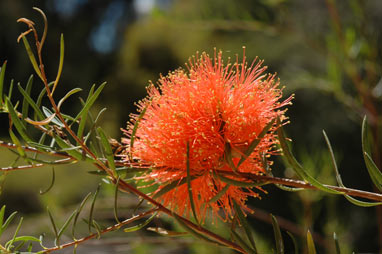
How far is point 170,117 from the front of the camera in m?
0.26

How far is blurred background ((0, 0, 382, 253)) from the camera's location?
A: 63cm

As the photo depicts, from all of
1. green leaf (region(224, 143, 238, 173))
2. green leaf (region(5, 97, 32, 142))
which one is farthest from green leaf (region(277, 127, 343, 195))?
green leaf (region(5, 97, 32, 142))

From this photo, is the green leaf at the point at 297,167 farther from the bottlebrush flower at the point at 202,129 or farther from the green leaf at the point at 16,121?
the green leaf at the point at 16,121

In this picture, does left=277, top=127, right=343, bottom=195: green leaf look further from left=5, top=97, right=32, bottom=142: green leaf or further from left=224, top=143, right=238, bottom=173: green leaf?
left=5, top=97, right=32, bottom=142: green leaf

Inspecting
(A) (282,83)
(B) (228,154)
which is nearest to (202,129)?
(B) (228,154)

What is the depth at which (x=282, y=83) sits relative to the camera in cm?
100

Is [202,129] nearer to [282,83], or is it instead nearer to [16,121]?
[16,121]

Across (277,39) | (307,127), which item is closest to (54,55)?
(277,39)

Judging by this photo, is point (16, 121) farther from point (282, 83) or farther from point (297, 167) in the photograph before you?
Answer: point (282, 83)

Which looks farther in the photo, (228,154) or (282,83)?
(282,83)

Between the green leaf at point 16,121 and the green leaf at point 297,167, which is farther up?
the green leaf at point 297,167

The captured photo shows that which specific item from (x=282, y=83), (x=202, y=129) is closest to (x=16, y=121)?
(x=202, y=129)

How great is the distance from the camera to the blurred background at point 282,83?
628mm

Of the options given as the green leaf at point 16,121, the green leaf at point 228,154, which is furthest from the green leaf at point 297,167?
the green leaf at point 16,121
